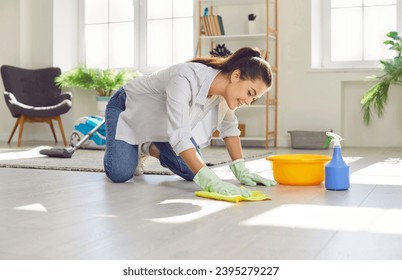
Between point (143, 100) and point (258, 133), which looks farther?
point (258, 133)

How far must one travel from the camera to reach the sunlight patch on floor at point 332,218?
178 cm

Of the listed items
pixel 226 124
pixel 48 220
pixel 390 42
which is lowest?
pixel 48 220

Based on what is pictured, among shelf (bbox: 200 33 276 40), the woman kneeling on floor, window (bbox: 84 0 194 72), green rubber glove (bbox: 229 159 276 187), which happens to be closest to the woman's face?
the woman kneeling on floor

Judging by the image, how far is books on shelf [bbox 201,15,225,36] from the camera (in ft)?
20.0

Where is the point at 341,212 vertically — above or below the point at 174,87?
below

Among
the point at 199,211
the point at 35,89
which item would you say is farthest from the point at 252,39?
the point at 199,211

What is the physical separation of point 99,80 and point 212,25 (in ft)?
4.44

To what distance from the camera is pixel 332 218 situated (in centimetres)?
193

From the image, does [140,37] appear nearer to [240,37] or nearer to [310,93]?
[240,37]

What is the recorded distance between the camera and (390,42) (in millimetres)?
5410
